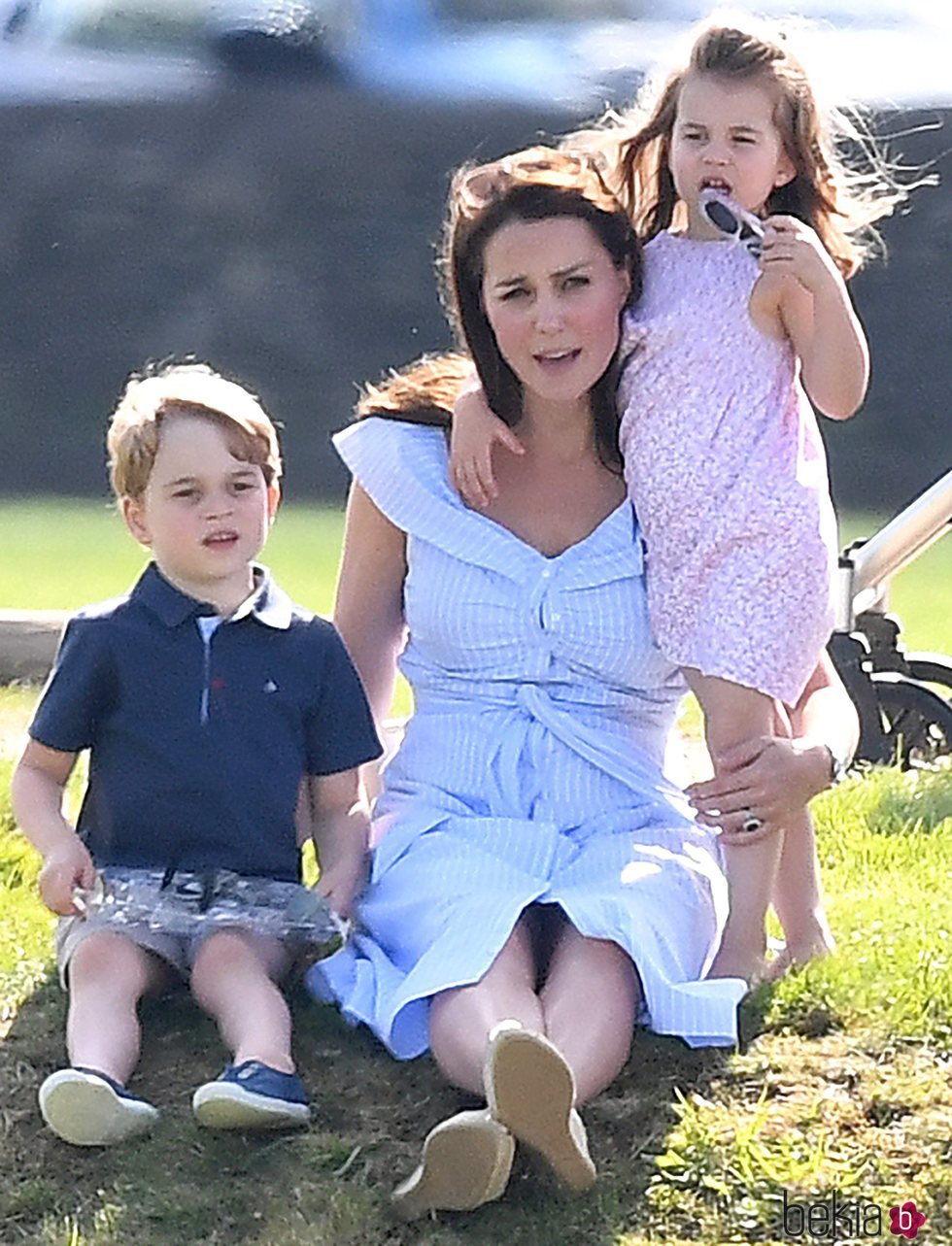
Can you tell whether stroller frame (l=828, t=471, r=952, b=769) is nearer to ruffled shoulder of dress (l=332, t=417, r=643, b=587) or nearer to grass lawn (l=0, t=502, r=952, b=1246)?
grass lawn (l=0, t=502, r=952, b=1246)

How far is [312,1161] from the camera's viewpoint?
2541 mm

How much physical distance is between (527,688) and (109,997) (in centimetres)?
69

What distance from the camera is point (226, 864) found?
2.86 meters

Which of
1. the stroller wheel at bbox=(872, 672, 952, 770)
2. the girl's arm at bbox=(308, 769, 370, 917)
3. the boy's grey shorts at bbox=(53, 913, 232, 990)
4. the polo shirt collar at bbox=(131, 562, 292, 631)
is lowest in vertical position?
the stroller wheel at bbox=(872, 672, 952, 770)

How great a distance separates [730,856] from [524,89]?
1534cm

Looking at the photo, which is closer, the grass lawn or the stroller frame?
the grass lawn

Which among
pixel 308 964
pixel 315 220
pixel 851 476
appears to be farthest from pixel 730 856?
pixel 315 220

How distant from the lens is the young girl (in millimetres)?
2879

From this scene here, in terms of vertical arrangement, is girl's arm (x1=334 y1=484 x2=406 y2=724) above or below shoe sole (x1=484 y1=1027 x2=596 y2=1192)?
above

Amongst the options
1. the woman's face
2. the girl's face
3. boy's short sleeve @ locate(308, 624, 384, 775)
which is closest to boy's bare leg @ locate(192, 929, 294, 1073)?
boy's short sleeve @ locate(308, 624, 384, 775)

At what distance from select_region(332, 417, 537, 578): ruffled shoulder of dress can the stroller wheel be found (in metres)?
2.21

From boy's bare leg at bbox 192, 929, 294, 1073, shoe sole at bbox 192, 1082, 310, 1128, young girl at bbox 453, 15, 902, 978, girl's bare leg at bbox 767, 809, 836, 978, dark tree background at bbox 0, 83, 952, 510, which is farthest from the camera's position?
dark tree background at bbox 0, 83, 952, 510

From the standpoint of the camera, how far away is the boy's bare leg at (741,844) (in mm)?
2898

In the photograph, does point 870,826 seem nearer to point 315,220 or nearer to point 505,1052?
point 505,1052
